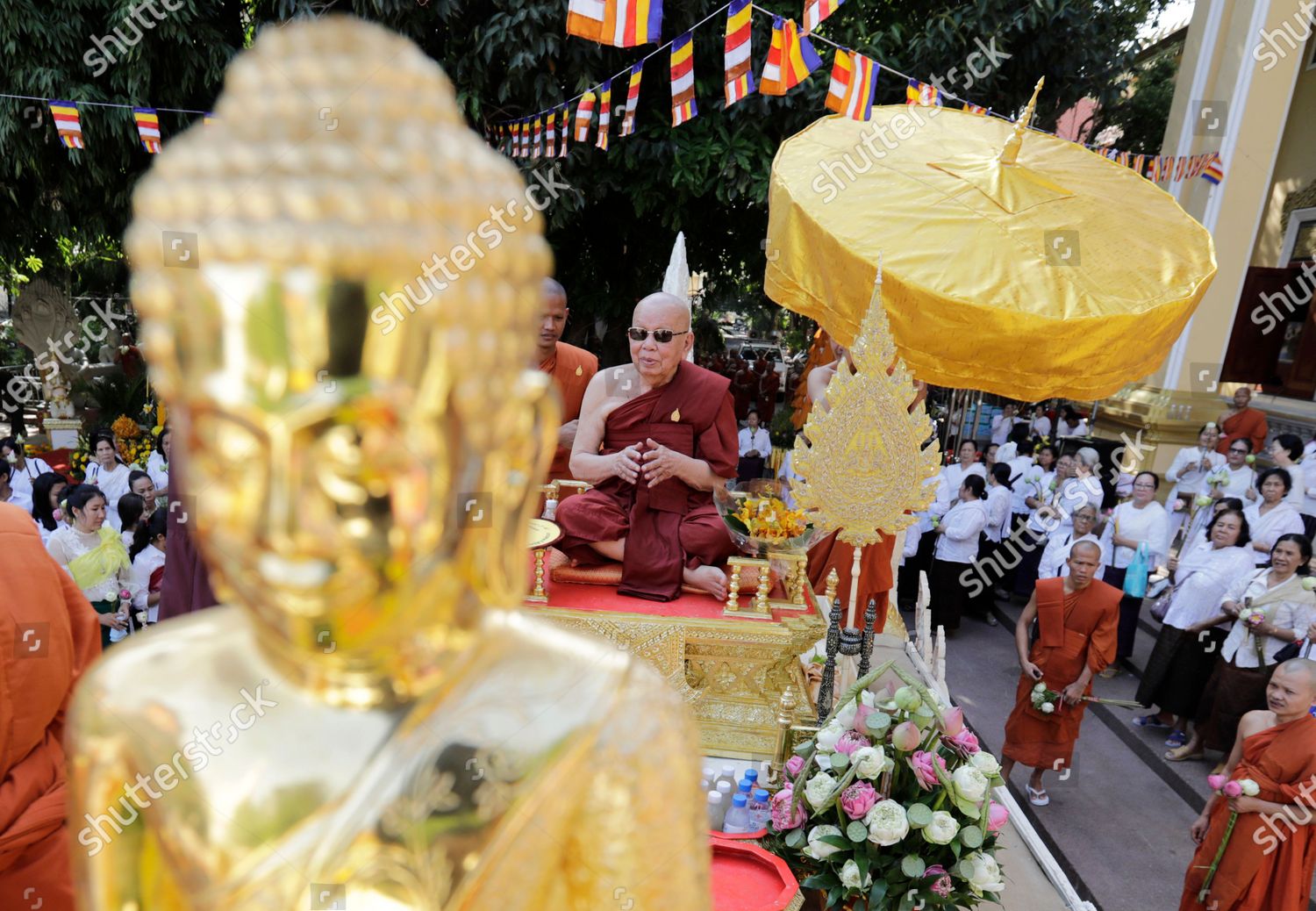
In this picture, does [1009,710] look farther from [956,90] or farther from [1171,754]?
[956,90]

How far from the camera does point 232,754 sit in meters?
0.66

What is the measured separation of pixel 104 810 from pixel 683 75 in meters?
6.77

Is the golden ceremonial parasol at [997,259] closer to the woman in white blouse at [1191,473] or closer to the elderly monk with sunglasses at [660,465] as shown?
the elderly monk with sunglasses at [660,465]

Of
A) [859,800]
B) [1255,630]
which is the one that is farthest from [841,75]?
[859,800]

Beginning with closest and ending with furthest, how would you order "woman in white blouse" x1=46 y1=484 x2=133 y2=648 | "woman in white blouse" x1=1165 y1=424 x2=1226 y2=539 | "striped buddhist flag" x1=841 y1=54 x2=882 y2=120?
"woman in white blouse" x1=46 y1=484 x2=133 y2=648 → "striped buddhist flag" x1=841 y1=54 x2=882 y2=120 → "woman in white blouse" x1=1165 y1=424 x2=1226 y2=539

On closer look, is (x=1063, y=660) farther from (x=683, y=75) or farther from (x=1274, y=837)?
(x=683, y=75)

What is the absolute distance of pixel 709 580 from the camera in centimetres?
404

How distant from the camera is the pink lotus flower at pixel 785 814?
2.60 metres

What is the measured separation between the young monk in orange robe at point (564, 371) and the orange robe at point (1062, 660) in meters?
3.27

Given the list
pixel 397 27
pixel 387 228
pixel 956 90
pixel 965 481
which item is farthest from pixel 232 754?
pixel 956 90

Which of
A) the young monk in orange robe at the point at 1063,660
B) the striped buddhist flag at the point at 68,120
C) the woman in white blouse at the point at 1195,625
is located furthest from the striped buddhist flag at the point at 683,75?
the woman in white blouse at the point at 1195,625

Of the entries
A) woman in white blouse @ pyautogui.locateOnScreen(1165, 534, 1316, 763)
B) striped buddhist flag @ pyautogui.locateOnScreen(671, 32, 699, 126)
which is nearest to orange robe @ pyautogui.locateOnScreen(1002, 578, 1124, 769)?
woman in white blouse @ pyautogui.locateOnScreen(1165, 534, 1316, 763)

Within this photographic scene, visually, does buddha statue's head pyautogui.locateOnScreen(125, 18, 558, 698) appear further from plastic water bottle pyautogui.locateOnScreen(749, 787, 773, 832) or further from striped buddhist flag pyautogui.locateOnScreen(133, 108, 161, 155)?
striped buddhist flag pyautogui.locateOnScreen(133, 108, 161, 155)

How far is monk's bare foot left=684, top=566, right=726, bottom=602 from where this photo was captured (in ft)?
13.1
